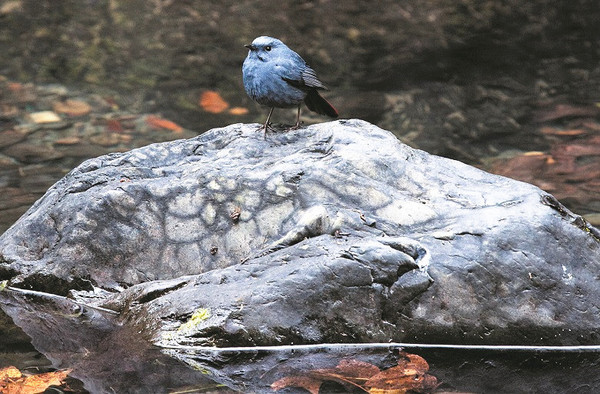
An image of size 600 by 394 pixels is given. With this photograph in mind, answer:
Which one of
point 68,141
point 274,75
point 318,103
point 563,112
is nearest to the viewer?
point 274,75

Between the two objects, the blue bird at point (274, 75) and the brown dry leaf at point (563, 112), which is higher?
the blue bird at point (274, 75)

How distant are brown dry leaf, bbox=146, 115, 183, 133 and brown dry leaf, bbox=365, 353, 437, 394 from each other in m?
4.91

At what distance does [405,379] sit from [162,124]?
5.24 m

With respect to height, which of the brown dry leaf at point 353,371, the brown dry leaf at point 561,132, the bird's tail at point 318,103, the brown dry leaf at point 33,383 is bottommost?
the brown dry leaf at point 561,132

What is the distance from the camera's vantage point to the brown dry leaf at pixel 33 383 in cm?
338

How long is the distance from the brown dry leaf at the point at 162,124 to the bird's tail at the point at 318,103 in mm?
3251

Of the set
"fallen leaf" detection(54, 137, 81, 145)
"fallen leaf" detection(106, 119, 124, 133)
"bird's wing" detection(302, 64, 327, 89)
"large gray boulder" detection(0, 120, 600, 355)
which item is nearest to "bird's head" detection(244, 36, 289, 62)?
"bird's wing" detection(302, 64, 327, 89)

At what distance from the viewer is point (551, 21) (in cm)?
1143

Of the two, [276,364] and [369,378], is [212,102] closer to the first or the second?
[276,364]

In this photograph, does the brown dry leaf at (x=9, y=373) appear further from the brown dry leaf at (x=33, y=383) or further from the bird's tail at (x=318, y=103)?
the bird's tail at (x=318, y=103)

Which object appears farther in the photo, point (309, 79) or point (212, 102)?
point (212, 102)

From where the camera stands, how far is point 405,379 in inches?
137

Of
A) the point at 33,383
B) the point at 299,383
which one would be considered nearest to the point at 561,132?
the point at 299,383

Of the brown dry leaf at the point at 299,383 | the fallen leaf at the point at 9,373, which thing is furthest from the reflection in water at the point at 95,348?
the brown dry leaf at the point at 299,383
